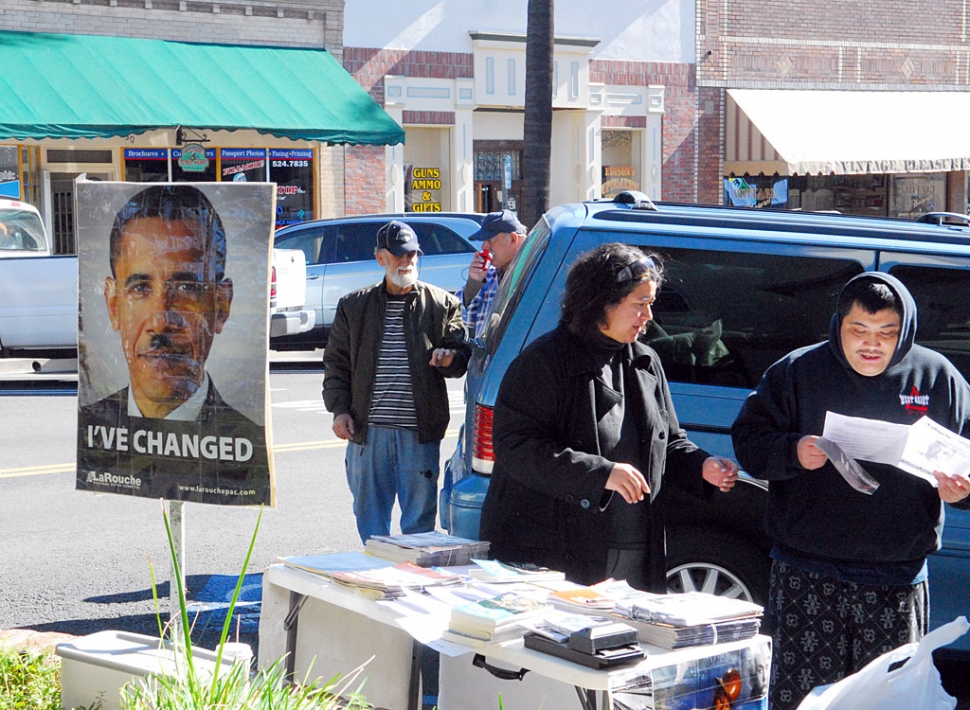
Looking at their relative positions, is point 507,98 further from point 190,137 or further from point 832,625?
point 832,625

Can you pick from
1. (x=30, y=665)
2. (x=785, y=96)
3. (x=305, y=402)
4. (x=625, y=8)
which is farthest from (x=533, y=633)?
(x=785, y=96)

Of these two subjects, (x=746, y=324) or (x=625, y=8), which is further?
(x=625, y=8)

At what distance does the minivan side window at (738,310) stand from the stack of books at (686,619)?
5.26 feet

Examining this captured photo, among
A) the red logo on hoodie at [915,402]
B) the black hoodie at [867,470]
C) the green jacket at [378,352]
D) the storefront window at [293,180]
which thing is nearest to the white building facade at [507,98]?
the storefront window at [293,180]

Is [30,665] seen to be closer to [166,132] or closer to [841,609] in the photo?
[841,609]

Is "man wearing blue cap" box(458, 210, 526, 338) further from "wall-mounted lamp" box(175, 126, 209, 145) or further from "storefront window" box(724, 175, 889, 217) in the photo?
"storefront window" box(724, 175, 889, 217)

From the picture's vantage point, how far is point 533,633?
3092 mm

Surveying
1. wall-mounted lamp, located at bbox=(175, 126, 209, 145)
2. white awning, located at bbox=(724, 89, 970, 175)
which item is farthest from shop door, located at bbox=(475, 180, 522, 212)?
wall-mounted lamp, located at bbox=(175, 126, 209, 145)

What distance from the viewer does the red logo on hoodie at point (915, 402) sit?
12.1ft

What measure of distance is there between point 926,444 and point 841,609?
0.60 meters

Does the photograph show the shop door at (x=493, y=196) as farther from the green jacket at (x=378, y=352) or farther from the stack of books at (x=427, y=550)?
the stack of books at (x=427, y=550)

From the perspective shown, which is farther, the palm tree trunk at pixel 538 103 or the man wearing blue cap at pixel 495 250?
the palm tree trunk at pixel 538 103

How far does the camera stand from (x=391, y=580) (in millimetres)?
3457

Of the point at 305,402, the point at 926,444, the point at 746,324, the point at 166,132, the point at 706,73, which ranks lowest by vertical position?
the point at 305,402
